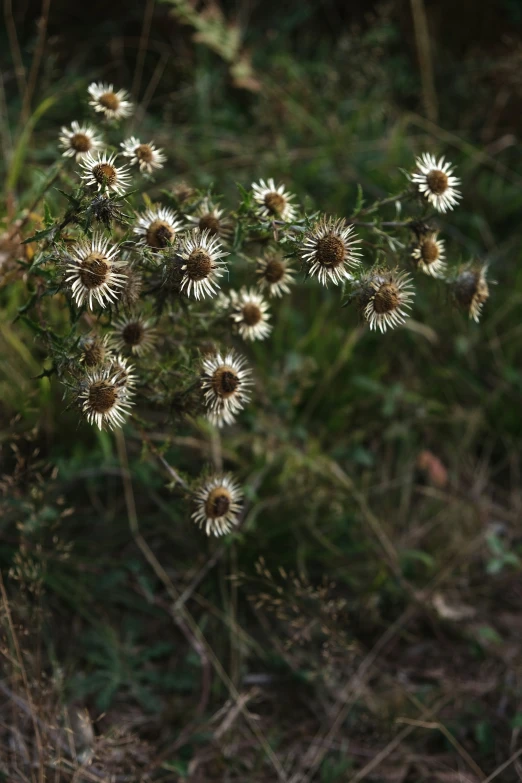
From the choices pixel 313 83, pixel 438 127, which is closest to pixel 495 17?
pixel 438 127

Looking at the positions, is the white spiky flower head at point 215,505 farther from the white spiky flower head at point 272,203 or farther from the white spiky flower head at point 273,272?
the white spiky flower head at point 272,203

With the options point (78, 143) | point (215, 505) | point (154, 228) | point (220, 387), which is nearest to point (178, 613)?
point (215, 505)

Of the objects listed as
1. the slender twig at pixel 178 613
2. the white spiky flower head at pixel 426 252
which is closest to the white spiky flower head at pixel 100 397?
the white spiky flower head at pixel 426 252

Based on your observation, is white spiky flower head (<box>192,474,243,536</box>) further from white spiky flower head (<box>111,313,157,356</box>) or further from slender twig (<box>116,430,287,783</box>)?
slender twig (<box>116,430,287,783</box>)

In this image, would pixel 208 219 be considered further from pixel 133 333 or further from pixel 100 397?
pixel 100 397

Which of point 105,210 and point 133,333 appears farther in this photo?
point 133,333
